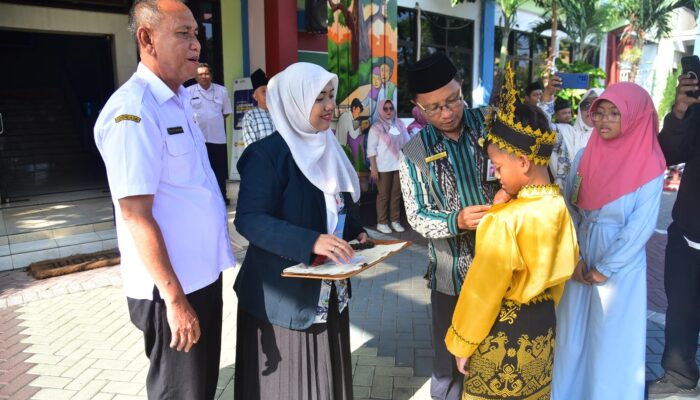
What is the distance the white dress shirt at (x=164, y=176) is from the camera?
1.68m

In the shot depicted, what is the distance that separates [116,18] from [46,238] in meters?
4.25

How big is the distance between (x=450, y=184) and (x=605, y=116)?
0.95 metres

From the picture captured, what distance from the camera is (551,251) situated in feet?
6.02

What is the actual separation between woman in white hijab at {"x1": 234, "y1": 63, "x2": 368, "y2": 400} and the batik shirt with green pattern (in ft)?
1.12

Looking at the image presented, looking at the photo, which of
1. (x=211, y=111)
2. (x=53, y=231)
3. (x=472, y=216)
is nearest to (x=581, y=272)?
(x=472, y=216)

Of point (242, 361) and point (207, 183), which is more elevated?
point (207, 183)

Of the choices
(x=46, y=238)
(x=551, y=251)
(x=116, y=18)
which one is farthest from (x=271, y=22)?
(x=551, y=251)

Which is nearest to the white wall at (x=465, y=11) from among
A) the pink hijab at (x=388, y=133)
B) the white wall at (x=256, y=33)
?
the white wall at (x=256, y=33)

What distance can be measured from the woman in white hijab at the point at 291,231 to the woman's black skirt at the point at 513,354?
2.19ft

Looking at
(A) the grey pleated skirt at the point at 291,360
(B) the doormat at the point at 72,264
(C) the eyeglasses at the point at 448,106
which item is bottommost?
(B) the doormat at the point at 72,264

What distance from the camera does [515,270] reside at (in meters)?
1.87

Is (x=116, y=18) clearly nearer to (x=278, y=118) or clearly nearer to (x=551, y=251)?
(x=278, y=118)

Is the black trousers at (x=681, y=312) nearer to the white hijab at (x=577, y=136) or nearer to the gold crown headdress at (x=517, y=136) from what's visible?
the gold crown headdress at (x=517, y=136)

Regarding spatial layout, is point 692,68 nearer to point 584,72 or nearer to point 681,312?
point 681,312
